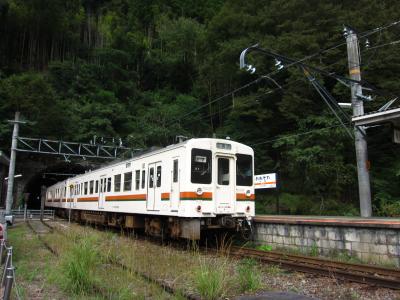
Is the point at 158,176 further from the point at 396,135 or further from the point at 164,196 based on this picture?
the point at 396,135

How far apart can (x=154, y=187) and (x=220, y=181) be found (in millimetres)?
2189

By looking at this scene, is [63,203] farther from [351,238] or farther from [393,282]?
[393,282]

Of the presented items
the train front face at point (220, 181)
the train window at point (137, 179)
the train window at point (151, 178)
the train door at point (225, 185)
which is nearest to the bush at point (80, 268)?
the train front face at point (220, 181)

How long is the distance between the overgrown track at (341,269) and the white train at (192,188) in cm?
160

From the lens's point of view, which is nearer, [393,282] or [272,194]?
[393,282]

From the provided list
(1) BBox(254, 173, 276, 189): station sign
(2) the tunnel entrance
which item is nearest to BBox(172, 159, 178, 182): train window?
(1) BBox(254, 173, 276, 189): station sign

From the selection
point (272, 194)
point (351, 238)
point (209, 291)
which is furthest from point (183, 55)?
point (209, 291)

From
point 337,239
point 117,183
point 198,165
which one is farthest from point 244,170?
point 117,183

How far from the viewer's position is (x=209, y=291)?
5500mm

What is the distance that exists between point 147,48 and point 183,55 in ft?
23.8

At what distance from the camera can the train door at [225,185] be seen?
11.4 meters

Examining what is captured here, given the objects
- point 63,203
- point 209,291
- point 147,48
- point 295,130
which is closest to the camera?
point 209,291

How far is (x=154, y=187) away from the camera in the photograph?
12523mm

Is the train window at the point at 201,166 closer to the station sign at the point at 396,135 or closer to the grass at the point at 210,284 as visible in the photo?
the station sign at the point at 396,135
